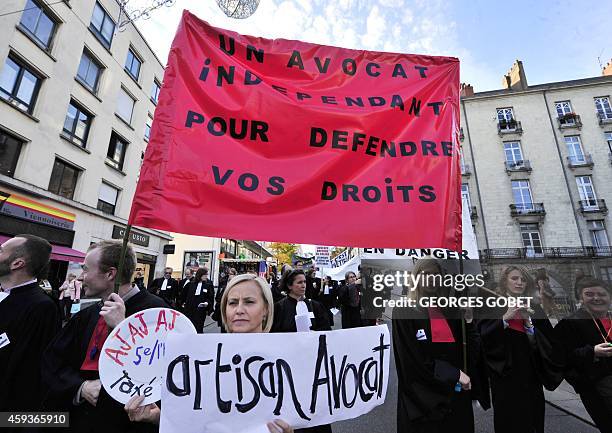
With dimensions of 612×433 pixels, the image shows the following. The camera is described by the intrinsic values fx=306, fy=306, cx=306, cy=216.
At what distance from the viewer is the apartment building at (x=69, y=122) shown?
11.8 metres

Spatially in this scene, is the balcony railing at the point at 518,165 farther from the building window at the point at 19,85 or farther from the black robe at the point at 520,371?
the building window at the point at 19,85

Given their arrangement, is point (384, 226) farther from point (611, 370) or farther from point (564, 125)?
point (564, 125)

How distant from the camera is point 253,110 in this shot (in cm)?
219

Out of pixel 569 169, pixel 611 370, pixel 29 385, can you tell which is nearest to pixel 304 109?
pixel 29 385

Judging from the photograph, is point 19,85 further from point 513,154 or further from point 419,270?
point 513,154

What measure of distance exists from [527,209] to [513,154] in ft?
18.5

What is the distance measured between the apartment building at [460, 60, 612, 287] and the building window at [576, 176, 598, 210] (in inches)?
2.6

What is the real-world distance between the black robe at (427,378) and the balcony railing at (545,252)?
2741cm

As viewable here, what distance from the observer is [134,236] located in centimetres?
1847

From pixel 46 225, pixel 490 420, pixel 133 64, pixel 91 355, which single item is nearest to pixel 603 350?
pixel 490 420

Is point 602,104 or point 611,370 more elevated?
point 602,104

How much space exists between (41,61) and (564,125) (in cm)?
3901

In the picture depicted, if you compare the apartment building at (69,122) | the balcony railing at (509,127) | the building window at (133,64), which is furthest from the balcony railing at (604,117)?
the building window at (133,64)

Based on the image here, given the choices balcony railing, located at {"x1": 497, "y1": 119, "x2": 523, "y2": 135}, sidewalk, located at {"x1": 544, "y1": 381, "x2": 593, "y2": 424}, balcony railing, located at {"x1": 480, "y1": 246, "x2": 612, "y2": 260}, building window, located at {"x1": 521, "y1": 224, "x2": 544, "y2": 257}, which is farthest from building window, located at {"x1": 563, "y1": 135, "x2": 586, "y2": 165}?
sidewalk, located at {"x1": 544, "y1": 381, "x2": 593, "y2": 424}
